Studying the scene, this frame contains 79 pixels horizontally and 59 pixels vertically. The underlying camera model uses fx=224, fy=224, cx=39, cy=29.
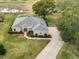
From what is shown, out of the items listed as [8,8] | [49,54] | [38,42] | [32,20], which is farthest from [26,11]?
[49,54]

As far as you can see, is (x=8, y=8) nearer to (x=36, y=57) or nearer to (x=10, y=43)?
(x=10, y=43)

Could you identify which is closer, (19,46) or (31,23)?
(19,46)

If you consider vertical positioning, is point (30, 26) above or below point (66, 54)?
above

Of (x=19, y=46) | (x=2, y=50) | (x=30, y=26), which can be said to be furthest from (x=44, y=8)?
(x=2, y=50)

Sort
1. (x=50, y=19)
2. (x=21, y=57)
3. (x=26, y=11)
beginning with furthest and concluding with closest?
(x=26, y=11) → (x=50, y=19) → (x=21, y=57)

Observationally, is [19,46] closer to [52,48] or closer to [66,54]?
[52,48]

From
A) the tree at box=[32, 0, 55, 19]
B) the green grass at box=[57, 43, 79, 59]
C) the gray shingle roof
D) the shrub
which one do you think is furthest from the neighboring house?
the shrub
